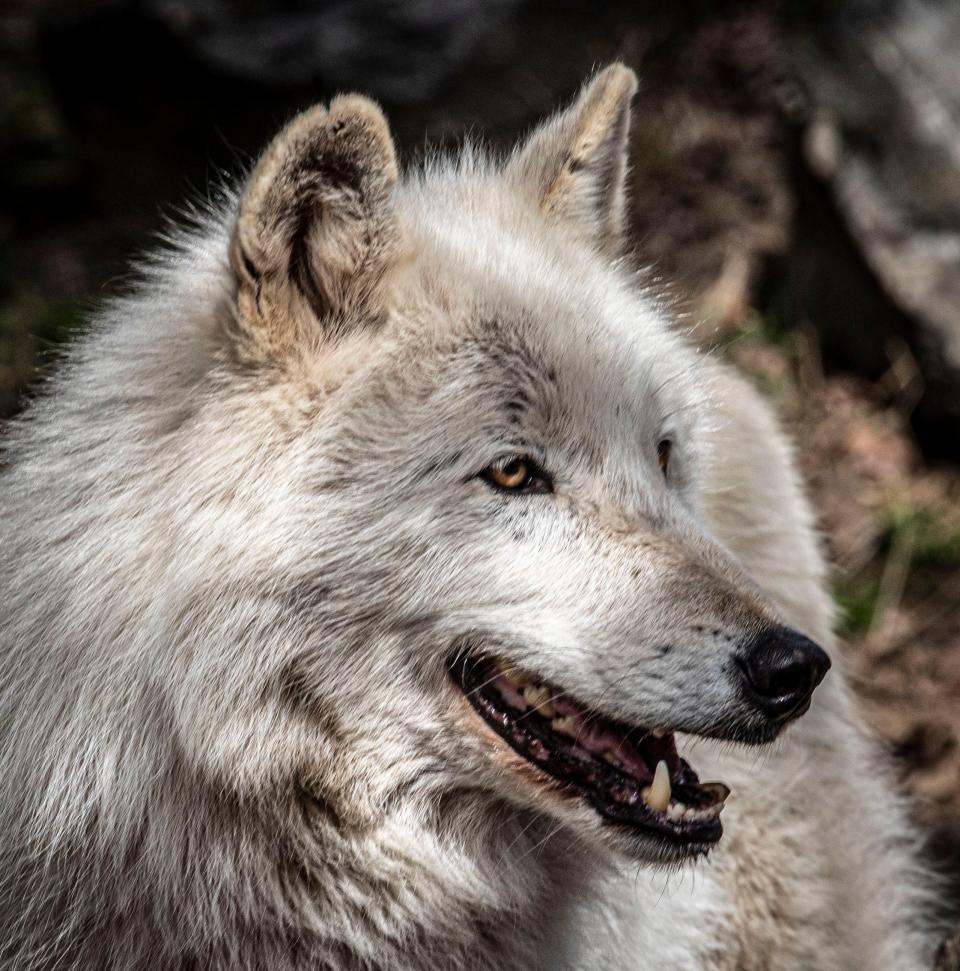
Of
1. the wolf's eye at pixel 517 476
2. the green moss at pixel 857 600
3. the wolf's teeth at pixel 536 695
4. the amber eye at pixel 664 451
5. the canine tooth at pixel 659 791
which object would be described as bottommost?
the green moss at pixel 857 600

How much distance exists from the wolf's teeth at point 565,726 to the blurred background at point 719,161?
2.85 metres

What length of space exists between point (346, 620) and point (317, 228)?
0.75 m

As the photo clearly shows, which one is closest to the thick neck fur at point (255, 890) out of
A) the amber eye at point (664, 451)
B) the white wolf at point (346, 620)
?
the white wolf at point (346, 620)

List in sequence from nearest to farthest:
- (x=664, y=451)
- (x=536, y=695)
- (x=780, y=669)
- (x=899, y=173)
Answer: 1. (x=780, y=669)
2. (x=536, y=695)
3. (x=664, y=451)
4. (x=899, y=173)

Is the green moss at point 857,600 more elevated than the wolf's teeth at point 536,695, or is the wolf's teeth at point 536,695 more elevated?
the wolf's teeth at point 536,695

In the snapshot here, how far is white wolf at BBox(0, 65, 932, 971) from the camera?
2363mm

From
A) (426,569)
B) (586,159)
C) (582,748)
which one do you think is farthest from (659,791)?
(586,159)

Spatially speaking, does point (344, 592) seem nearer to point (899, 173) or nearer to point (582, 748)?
point (582, 748)

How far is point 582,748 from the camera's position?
8.12 feet

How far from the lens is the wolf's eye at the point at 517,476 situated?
247cm

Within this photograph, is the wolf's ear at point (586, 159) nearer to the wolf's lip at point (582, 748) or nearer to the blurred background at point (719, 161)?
the wolf's lip at point (582, 748)

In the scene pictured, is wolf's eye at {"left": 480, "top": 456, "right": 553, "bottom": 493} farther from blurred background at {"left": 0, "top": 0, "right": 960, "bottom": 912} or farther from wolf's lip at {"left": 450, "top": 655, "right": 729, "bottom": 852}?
blurred background at {"left": 0, "top": 0, "right": 960, "bottom": 912}

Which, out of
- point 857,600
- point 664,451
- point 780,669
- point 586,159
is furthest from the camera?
point 857,600

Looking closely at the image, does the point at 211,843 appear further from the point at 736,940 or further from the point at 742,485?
the point at 742,485
